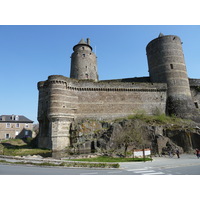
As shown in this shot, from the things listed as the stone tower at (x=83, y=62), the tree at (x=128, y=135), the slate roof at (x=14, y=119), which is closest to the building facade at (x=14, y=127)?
the slate roof at (x=14, y=119)

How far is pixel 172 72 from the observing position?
1244 inches

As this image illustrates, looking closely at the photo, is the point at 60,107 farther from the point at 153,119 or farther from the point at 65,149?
the point at 153,119

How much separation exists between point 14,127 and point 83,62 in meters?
25.1

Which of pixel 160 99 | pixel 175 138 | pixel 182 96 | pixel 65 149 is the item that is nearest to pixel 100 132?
pixel 65 149

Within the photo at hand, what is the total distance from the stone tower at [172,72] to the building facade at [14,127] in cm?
3519

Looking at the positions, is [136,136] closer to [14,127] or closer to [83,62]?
[83,62]

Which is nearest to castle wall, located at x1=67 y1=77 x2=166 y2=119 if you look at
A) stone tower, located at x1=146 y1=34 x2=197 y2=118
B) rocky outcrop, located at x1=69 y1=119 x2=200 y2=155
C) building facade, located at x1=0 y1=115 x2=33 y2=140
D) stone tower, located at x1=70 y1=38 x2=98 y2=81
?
stone tower, located at x1=146 y1=34 x2=197 y2=118

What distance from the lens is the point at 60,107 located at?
26594 millimetres

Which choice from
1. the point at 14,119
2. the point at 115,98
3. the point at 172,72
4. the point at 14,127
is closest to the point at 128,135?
the point at 115,98

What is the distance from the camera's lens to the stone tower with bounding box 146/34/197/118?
1176 inches

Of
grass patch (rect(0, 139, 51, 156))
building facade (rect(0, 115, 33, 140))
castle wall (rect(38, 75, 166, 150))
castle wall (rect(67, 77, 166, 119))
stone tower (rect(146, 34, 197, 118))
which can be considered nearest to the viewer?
grass patch (rect(0, 139, 51, 156))

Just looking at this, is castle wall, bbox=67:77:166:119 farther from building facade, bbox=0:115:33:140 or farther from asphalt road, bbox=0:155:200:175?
building facade, bbox=0:115:33:140

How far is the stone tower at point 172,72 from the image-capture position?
29.9 meters

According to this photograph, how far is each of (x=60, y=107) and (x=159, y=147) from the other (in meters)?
17.4
